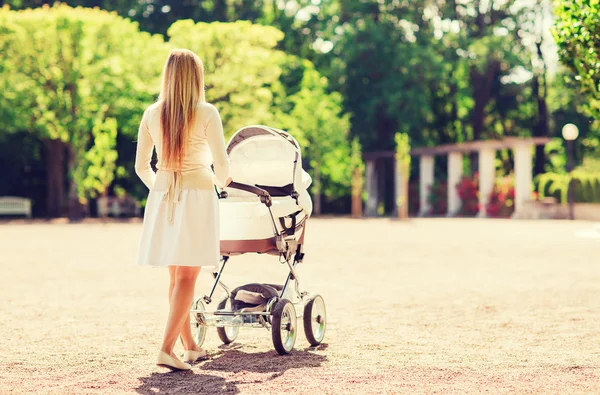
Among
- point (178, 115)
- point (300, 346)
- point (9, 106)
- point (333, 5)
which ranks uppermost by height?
point (333, 5)

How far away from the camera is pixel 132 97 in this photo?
132 ft

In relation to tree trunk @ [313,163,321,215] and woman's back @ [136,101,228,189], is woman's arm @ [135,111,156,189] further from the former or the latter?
tree trunk @ [313,163,321,215]

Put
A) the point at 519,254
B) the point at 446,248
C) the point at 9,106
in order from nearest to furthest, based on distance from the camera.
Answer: the point at 519,254 → the point at 446,248 → the point at 9,106

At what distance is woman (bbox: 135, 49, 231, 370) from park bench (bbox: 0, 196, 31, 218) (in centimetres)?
4069

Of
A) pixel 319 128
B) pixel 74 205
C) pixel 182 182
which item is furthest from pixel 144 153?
pixel 319 128

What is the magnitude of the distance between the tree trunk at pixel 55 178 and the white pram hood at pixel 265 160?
124 feet

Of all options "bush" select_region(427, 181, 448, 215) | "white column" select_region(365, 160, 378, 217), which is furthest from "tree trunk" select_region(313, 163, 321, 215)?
"bush" select_region(427, 181, 448, 215)

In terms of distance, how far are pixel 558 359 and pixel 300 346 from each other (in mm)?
1810

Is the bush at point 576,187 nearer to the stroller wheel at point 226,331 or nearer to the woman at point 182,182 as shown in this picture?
the stroller wheel at point 226,331

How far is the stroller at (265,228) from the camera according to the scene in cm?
734

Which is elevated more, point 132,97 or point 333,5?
point 333,5

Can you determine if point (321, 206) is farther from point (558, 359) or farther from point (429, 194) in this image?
point (558, 359)

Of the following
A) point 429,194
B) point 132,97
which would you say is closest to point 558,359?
point 132,97

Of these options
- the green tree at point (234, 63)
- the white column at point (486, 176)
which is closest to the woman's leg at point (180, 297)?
the green tree at point (234, 63)
